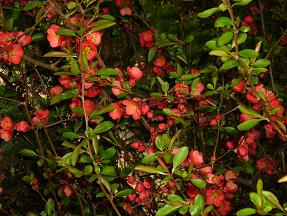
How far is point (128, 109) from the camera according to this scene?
5.58ft

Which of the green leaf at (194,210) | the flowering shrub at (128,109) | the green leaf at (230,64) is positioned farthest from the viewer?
the flowering shrub at (128,109)

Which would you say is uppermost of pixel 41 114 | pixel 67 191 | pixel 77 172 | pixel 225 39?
pixel 225 39

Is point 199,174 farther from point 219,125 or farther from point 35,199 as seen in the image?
point 35,199

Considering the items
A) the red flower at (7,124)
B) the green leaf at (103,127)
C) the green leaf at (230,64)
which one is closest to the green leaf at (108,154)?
the green leaf at (103,127)

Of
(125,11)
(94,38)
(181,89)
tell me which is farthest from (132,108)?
(125,11)

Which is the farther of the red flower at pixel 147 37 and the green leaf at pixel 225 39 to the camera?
the red flower at pixel 147 37

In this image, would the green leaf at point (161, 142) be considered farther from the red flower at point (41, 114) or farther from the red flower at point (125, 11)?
the red flower at point (125, 11)

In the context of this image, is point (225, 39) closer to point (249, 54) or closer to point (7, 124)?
point (249, 54)

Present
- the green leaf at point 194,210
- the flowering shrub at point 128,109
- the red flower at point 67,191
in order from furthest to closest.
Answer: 1. the red flower at point 67,191
2. the flowering shrub at point 128,109
3. the green leaf at point 194,210

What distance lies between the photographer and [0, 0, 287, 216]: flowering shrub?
4.81 ft

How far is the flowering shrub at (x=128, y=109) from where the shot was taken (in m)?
1.47

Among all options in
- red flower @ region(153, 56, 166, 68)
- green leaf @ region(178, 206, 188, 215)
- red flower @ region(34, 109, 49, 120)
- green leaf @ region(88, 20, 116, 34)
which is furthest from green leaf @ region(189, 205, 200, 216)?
red flower @ region(153, 56, 166, 68)

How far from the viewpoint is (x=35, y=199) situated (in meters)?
2.78

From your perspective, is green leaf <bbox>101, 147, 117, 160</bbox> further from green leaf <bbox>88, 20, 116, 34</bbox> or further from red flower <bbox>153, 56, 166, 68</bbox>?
red flower <bbox>153, 56, 166, 68</bbox>
